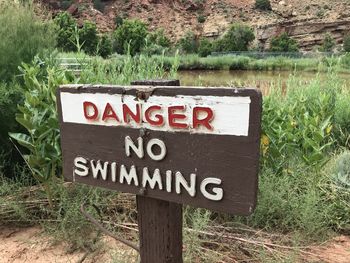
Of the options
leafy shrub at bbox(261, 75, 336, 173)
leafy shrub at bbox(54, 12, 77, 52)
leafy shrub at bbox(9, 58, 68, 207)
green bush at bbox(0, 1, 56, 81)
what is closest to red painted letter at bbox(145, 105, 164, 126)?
leafy shrub at bbox(9, 58, 68, 207)

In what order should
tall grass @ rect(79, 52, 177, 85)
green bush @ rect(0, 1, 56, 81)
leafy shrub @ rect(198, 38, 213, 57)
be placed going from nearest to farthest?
1. tall grass @ rect(79, 52, 177, 85)
2. green bush @ rect(0, 1, 56, 81)
3. leafy shrub @ rect(198, 38, 213, 57)

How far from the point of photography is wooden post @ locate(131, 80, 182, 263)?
5.04 ft

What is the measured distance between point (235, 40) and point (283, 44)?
575cm

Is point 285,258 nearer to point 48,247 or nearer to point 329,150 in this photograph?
point 48,247

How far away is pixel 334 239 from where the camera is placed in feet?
9.11

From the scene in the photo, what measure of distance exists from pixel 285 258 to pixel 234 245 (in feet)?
1.00

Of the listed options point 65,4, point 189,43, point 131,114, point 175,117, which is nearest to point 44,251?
point 131,114

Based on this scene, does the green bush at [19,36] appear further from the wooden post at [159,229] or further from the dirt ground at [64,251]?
the wooden post at [159,229]

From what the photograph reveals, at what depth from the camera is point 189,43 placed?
5600 centimetres

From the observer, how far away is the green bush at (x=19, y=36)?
13.0 ft

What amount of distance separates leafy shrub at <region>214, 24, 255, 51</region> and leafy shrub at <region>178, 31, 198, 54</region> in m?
4.01

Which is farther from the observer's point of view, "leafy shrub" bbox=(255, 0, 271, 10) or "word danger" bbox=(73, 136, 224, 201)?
"leafy shrub" bbox=(255, 0, 271, 10)

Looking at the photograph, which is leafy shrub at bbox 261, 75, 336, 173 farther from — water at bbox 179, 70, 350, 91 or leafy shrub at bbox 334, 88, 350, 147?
leafy shrub at bbox 334, 88, 350, 147

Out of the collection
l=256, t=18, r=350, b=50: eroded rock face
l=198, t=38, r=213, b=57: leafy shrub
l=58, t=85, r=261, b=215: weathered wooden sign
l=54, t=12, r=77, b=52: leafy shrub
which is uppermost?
Answer: l=58, t=85, r=261, b=215: weathered wooden sign
